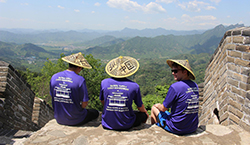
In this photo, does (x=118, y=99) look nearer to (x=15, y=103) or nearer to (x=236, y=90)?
(x=236, y=90)

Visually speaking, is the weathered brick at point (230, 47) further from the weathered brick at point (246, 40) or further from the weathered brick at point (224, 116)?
the weathered brick at point (224, 116)

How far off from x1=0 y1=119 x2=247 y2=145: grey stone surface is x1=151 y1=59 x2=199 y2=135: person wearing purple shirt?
0.20 metres

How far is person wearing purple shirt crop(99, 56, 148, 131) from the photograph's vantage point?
3234 mm

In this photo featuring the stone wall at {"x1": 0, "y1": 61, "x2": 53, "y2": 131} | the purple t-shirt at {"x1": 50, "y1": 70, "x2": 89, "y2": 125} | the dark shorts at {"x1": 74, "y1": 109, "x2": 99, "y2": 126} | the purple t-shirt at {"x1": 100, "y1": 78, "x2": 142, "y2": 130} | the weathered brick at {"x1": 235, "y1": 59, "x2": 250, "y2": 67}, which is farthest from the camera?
the stone wall at {"x1": 0, "y1": 61, "x2": 53, "y2": 131}

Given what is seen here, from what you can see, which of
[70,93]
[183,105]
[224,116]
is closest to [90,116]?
[70,93]

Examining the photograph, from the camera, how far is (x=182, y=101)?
3146mm

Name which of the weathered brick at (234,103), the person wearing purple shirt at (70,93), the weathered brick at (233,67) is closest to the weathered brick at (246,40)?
the weathered brick at (233,67)

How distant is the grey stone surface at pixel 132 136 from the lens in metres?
3.06

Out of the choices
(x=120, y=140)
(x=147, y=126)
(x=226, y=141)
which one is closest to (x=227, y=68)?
(x=226, y=141)

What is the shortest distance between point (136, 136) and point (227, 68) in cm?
298

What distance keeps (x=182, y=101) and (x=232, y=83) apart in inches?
71.4

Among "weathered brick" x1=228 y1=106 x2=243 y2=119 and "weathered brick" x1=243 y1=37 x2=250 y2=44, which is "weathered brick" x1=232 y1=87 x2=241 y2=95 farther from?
"weathered brick" x1=243 y1=37 x2=250 y2=44

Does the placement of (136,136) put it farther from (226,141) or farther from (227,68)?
(227,68)

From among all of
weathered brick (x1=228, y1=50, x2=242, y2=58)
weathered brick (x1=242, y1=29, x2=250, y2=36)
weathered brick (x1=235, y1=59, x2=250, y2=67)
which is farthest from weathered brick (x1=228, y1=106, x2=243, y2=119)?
weathered brick (x1=242, y1=29, x2=250, y2=36)
